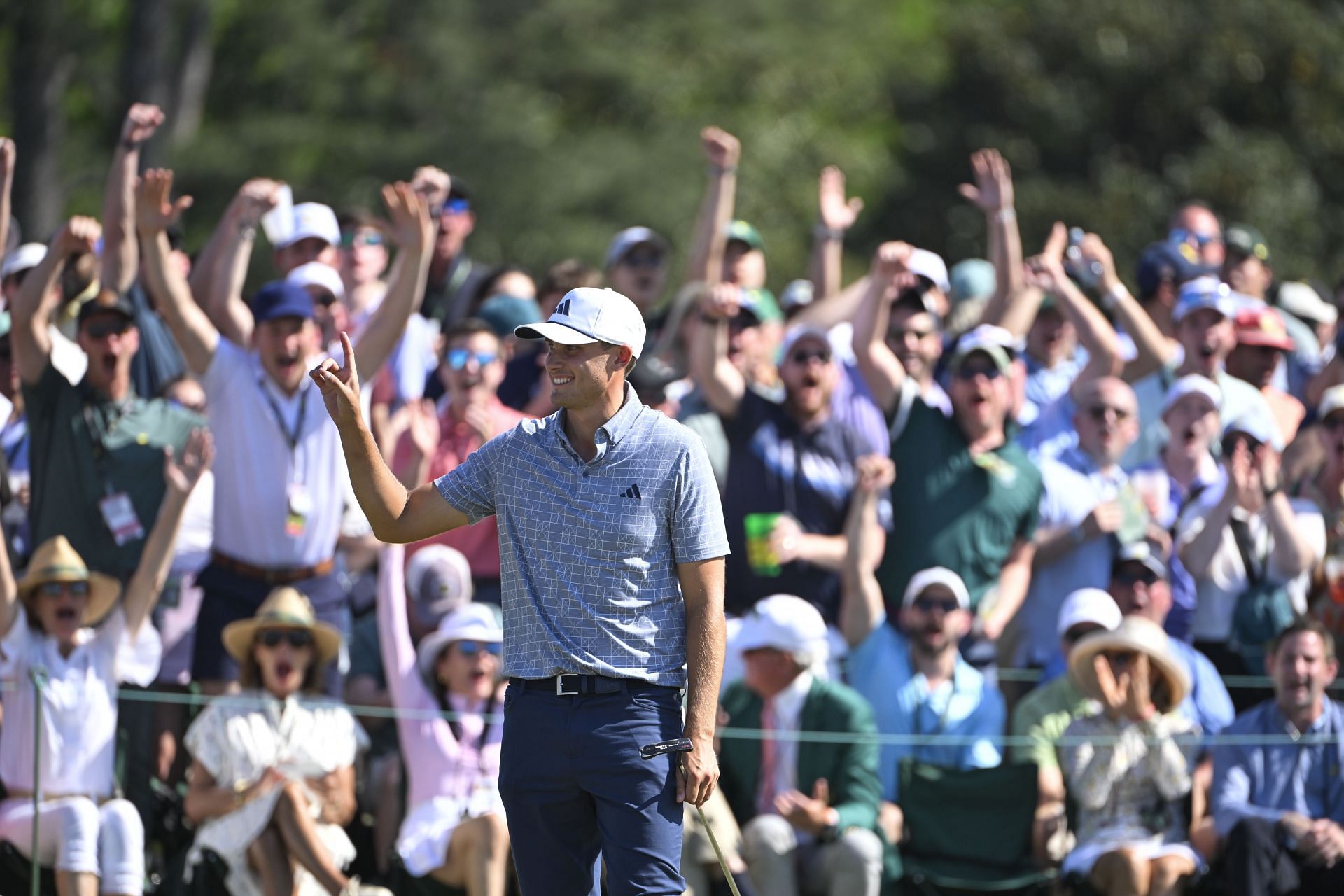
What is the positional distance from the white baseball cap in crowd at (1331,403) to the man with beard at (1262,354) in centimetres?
62

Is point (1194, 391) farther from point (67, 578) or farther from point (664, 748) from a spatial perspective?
point (67, 578)

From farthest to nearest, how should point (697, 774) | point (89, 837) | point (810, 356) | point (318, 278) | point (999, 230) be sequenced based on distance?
point (999, 230), point (318, 278), point (810, 356), point (89, 837), point (697, 774)

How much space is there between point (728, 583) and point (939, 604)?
88 centimetres

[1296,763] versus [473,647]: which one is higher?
[473,647]

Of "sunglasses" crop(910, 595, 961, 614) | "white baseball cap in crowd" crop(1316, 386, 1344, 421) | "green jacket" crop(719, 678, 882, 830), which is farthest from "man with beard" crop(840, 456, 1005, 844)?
"white baseball cap in crowd" crop(1316, 386, 1344, 421)

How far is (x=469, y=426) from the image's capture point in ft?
29.4

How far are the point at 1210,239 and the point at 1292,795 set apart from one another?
11.0ft

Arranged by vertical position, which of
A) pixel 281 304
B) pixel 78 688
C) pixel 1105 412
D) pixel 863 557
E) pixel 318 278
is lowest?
pixel 78 688

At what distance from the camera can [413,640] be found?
28.4 ft

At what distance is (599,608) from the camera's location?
563 centimetres

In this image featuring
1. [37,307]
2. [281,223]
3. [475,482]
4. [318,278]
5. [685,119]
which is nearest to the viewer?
[475,482]

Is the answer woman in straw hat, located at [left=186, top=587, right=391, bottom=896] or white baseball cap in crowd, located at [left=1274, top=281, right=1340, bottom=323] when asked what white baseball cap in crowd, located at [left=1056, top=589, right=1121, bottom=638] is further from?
white baseball cap in crowd, located at [left=1274, top=281, right=1340, bottom=323]

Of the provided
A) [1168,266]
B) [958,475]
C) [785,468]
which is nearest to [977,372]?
[958,475]

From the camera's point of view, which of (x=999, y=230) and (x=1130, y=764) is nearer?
(x=1130, y=764)
